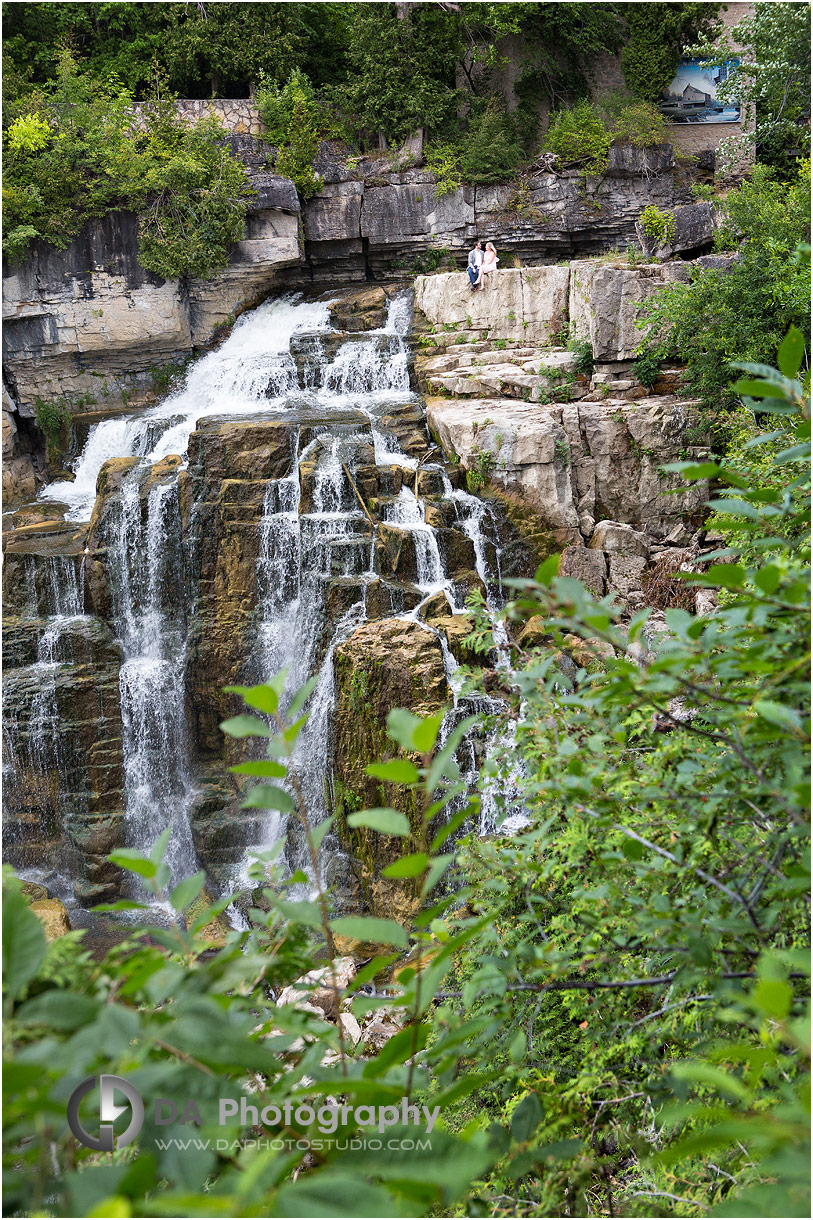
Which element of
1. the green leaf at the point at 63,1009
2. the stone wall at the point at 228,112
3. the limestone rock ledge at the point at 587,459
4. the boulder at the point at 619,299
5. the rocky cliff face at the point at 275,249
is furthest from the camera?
the stone wall at the point at 228,112

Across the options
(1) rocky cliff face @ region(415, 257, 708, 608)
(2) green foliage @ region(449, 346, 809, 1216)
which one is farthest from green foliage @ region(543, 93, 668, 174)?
(2) green foliage @ region(449, 346, 809, 1216)

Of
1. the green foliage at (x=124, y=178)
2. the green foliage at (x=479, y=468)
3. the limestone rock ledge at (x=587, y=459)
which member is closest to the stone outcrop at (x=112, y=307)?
the green foliage at (x=124, y=178)

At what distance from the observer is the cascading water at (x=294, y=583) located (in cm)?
954

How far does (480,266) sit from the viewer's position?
13945mm

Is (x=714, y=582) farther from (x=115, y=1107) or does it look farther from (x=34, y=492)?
(x=34, y=492)

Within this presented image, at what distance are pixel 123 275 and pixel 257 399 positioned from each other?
4229 millimetres

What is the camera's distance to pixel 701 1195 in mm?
1813

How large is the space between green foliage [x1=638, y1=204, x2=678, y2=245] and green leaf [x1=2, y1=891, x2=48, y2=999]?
47.6ft

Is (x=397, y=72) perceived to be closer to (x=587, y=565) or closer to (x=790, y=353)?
(x=587, y=565)

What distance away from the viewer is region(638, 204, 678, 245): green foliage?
502 inches

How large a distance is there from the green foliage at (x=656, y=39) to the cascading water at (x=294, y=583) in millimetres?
11482

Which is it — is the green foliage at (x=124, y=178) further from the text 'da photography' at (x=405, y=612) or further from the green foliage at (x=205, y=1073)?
the green foliage at (x=205, y=1073)

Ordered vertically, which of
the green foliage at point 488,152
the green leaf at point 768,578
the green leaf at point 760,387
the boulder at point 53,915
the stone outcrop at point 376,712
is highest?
the green foliage at point 488,152

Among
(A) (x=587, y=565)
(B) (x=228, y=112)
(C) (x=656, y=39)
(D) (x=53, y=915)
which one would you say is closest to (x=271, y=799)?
(D) (x=53, y=915)
